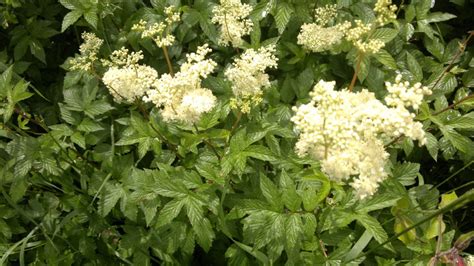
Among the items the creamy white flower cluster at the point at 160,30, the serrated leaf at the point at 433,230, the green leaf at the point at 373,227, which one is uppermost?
the creamy white flower cluster at the point at 160,30

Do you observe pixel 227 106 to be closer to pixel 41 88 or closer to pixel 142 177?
pixel 142 177

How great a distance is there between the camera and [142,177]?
2168 millimetres

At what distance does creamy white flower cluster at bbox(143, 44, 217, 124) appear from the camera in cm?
188

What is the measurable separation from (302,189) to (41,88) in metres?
1.95

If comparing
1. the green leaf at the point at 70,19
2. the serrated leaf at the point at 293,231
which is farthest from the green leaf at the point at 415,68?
the green leaf at the point at 70,19

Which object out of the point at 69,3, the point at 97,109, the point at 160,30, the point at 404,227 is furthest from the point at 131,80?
the point at 404,227

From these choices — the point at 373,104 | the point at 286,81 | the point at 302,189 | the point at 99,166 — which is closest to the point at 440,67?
the point at 286,81

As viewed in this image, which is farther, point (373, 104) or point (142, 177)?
point (142, 177)

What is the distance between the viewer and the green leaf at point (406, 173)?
92.7 inches

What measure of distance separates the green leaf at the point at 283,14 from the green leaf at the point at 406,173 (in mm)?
917

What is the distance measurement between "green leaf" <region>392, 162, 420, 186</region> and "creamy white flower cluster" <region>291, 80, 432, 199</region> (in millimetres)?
806

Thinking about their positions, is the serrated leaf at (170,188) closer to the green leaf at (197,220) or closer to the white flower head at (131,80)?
the green leaf at (197,220)

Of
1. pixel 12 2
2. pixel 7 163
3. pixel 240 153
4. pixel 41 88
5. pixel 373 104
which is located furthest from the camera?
pixel 41 88

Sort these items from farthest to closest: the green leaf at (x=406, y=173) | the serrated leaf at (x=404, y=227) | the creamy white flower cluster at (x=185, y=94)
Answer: the green leaf at (x=406, y=173), the serrated leaf at (x=404, y=227), the creamy white flower cluster at (x=185, y=94)
